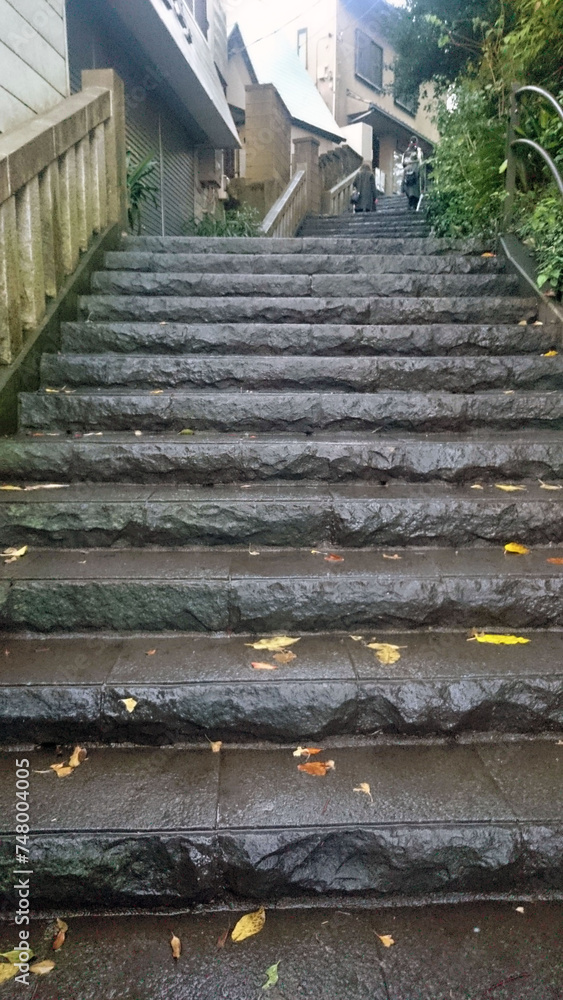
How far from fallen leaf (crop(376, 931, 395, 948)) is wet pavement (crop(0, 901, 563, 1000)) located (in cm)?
1

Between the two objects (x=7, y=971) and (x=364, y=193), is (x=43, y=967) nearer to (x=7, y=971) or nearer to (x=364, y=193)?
(x=7, y=971)

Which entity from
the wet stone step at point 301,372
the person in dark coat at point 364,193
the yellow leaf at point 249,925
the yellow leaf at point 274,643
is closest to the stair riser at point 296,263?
the wet stone step at point 301,372

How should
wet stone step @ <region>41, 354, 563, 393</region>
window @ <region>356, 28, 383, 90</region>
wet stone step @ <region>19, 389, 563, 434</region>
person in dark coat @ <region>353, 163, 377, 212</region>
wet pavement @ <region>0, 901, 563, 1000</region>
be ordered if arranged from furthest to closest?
window @ <region>356, 28, 383, 90</region> < person in dark coat @ <region>353, 163, 377, 212</region> < wet stone step @ <region>41, 354, 563, 393</region> < wet stone step @ <region>19, 389, 563, 434</region> < wet pavement @ <region>0, 901, 563, 1000</region>

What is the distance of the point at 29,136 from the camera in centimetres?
332

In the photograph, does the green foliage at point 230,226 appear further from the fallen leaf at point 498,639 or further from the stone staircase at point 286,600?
the fallen leaf at point 498,639

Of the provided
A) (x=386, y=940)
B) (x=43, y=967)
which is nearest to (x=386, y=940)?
(x=386, y=940)

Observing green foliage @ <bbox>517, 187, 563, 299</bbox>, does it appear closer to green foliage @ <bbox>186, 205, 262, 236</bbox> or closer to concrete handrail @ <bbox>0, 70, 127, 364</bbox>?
concrete handrail @ <bbox>0, 70, 127, 364</bbox>

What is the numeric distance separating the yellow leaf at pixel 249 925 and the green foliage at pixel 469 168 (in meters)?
5.31

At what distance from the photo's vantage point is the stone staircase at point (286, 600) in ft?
5.55

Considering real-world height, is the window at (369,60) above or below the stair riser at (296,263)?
above

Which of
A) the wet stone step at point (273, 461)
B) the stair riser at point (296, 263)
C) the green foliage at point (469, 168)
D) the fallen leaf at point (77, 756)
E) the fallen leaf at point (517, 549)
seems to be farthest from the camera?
the green foliage at point (469, 168)

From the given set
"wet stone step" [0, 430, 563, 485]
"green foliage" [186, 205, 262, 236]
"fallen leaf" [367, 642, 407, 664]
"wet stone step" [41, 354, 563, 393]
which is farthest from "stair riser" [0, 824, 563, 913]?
"green foliage" [186, 205, 262, 236]

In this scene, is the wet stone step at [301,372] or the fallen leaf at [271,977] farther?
the wet stone step at [301,372]

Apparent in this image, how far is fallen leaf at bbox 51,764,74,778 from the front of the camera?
1.87 metres
